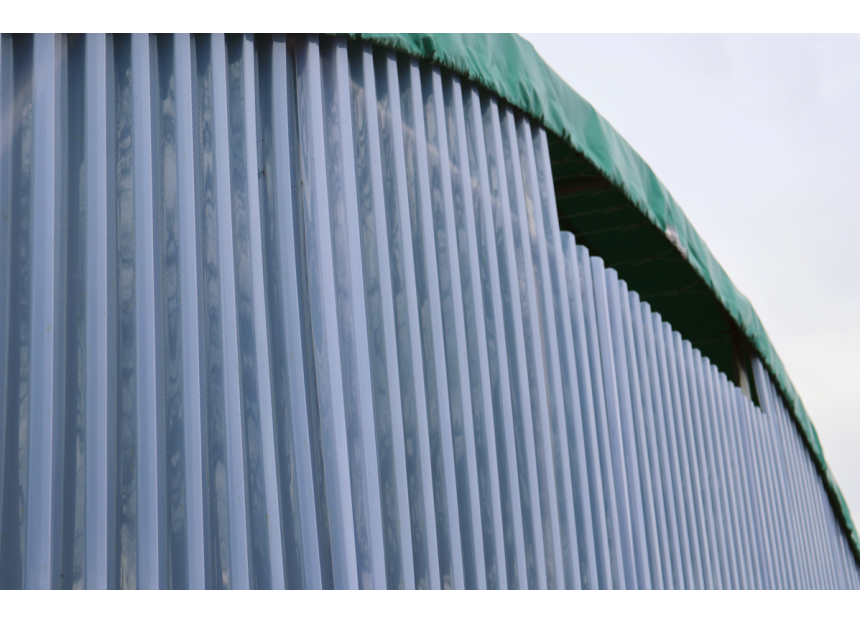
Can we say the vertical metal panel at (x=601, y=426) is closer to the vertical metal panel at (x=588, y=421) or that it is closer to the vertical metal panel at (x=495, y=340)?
the vertical metal panel at (x=588, y=421)

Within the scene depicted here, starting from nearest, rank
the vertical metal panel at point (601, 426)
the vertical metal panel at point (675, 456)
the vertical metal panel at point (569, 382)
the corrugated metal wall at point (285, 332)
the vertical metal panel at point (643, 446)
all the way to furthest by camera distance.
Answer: the corrugated metal wall at point (285, 332) → the vertical metal panel at point (569, 382) → the vertical metal panel at point (601, 426) → the vertical metal panel at point (643, 446) → the vertical metal panel at point (675, 456)

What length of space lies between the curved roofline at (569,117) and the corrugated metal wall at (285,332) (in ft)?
0.24

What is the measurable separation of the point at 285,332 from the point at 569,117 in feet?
6.10

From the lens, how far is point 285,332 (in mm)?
1936

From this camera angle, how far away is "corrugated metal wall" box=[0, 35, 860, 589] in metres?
1.59

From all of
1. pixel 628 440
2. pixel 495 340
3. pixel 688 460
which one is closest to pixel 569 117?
pixel 495 340

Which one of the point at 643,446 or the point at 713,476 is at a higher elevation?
the point at 643,446

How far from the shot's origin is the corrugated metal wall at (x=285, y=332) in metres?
1.59

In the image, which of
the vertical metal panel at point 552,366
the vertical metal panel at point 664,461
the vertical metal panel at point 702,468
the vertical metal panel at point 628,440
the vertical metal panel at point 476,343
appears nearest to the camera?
the vertical metal panel at point 476,343

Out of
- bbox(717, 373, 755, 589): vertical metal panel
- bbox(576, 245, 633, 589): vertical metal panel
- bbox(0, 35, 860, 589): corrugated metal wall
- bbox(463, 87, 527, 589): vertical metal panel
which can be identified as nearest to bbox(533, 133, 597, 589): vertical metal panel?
bbox(0, 35, 860, 589): corrugated metal wall

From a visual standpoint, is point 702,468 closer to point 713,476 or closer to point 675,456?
point 713,476

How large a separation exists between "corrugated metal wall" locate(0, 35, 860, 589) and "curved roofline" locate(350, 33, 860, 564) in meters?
0.07

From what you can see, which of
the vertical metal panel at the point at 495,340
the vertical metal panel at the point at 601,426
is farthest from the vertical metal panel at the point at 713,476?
the vertical metal panel at the point at 495,340

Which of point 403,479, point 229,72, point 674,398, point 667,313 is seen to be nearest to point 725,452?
point 674,398
